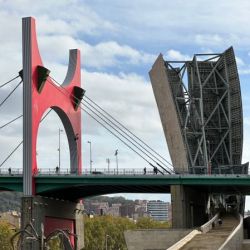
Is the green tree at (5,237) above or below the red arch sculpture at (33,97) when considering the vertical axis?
below

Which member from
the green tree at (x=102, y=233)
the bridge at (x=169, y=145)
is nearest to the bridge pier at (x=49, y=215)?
the bridge at (x=169, y=145)

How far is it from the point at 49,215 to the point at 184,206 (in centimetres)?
1693

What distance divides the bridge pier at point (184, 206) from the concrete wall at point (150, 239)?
19.8 ft

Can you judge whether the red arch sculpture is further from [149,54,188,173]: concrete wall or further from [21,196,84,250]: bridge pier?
[149,54,188,173]: concrete wall

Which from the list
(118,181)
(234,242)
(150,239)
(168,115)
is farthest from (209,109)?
(234,242)

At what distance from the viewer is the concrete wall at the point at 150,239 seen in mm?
56656

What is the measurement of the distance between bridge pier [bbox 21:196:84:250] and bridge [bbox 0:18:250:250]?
0.11m

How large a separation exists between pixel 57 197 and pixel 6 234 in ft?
64.8

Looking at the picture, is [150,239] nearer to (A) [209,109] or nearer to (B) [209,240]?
(B) [209,240]

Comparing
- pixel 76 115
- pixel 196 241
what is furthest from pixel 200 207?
pixel 196 241

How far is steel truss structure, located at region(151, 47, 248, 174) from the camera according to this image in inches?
3418

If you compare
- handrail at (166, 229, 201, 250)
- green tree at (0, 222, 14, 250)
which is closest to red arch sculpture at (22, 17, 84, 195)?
green tree at (0, 222, 14, 250)

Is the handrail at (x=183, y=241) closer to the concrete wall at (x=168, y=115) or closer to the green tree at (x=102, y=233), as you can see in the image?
the concrete wall at (x=168, y=115)

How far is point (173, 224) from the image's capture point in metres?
63.4
